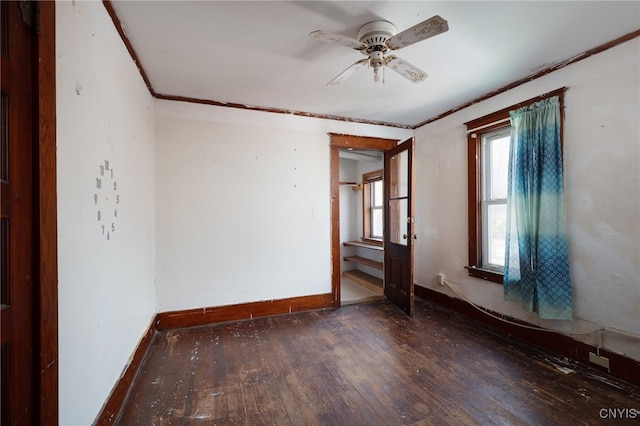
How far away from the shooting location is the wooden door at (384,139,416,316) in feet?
10.2

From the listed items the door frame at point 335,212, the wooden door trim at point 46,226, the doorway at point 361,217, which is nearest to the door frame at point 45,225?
the wooden door trim at point 46,226

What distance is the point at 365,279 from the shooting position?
480 cm

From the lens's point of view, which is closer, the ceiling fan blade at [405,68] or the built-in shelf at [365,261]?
the ceiling fan blade at [405,68]

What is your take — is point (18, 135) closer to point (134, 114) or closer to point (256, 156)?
point (134, 114)

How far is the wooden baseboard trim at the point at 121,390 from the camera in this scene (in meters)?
1.48

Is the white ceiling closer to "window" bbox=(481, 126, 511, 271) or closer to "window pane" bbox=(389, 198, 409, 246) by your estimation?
"window" bbox=(481, 126, 511, 271)

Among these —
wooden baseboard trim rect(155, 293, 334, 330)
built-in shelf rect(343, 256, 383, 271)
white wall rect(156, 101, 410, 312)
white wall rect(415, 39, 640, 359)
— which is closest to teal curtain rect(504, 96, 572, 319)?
white wall rect(415, 39, 640, 359)

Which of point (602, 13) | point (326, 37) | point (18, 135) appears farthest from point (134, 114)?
point (602, 13)

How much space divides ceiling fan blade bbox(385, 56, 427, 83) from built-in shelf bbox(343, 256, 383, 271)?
3201mm

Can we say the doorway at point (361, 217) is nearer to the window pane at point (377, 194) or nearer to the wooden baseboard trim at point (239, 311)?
the window pane at point (377, 194)

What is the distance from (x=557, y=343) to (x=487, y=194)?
1499 millimetres

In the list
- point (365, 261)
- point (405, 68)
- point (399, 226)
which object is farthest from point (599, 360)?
point (365, 261)

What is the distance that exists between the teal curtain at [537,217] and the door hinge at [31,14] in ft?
10.5

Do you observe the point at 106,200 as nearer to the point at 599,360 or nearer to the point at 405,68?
the point at 405,68
